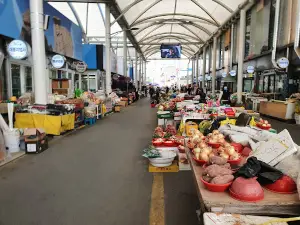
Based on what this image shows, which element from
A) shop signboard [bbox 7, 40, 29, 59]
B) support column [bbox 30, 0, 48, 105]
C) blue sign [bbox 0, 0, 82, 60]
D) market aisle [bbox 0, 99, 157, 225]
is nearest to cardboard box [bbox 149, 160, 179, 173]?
market aisle [bbox 0, 99, 157, 225]

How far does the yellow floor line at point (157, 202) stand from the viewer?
2.84 meters

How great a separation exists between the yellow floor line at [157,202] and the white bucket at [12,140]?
3.33 metres

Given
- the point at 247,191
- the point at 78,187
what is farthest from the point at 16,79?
the point at 247,191

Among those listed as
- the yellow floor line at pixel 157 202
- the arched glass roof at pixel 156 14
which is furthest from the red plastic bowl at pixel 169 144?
the arched glass roof at pixel 156 14

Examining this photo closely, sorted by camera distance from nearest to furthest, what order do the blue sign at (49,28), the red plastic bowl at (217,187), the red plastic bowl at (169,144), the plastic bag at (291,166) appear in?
the red plastic bowl at (217,187) < the plastic bag at (291,166) < the red plastic bowl at (169,144) < the blue sign at (49,28)

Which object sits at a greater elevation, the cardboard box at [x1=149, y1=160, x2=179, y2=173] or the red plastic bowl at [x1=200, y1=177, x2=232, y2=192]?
the red plastic bowl at [x1=200, y1=177, x2=232, y2=192]

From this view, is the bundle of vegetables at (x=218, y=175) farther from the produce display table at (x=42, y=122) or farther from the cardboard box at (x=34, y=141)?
the produce display table at (x=42, y=122)

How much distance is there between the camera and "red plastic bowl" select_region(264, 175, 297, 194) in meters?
2.02

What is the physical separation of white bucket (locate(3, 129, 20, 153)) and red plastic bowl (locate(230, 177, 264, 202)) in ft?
16.8

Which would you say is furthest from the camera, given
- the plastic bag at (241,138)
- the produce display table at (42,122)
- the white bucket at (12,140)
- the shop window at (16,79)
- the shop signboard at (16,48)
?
the shop window at (16,79)

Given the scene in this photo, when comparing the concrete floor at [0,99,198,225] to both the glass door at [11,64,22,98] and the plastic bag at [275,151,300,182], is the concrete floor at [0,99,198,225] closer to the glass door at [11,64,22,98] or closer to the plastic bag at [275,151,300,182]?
the plastic bag at [275,151,300,182]

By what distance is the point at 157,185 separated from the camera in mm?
3801

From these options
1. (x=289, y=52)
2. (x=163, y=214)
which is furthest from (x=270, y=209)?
(x=289, y=52)

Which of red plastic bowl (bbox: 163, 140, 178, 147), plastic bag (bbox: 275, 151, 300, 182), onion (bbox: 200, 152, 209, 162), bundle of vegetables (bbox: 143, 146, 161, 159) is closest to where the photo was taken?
plastic bag (bbox: 275, 151, 300, 182)
